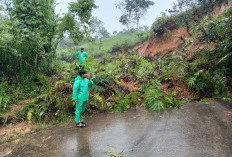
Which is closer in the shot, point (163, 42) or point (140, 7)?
point (163, 42)

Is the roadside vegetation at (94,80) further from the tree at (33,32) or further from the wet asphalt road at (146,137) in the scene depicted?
the wet asphalt road at (146,137)

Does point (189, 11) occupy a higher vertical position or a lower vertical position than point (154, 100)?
higher

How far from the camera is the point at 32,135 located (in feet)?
14.1

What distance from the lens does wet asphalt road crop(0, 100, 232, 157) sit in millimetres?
Answer: 2727

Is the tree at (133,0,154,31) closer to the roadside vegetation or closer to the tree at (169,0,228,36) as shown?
the tree at (169,0,228,36)

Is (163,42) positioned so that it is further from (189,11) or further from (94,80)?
(94,80)

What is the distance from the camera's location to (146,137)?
10.8 feet

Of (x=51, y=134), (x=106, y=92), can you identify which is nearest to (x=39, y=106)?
(x=51, y=134)

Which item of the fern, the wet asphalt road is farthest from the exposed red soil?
the wet asphalt road

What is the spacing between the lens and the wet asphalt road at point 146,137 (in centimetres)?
273

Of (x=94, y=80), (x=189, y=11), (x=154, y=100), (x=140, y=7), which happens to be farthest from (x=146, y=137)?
(x=140, y=7)

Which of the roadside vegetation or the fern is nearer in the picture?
the fern

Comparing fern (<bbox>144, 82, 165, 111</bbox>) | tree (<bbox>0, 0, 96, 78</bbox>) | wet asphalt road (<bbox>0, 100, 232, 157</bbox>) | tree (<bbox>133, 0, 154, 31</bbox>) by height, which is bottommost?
wet asphalt road (<bbox>0, 100, 232, 157</bbox>)

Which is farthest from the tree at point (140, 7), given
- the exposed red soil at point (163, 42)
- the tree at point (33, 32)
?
the tree at point (33, 32)
